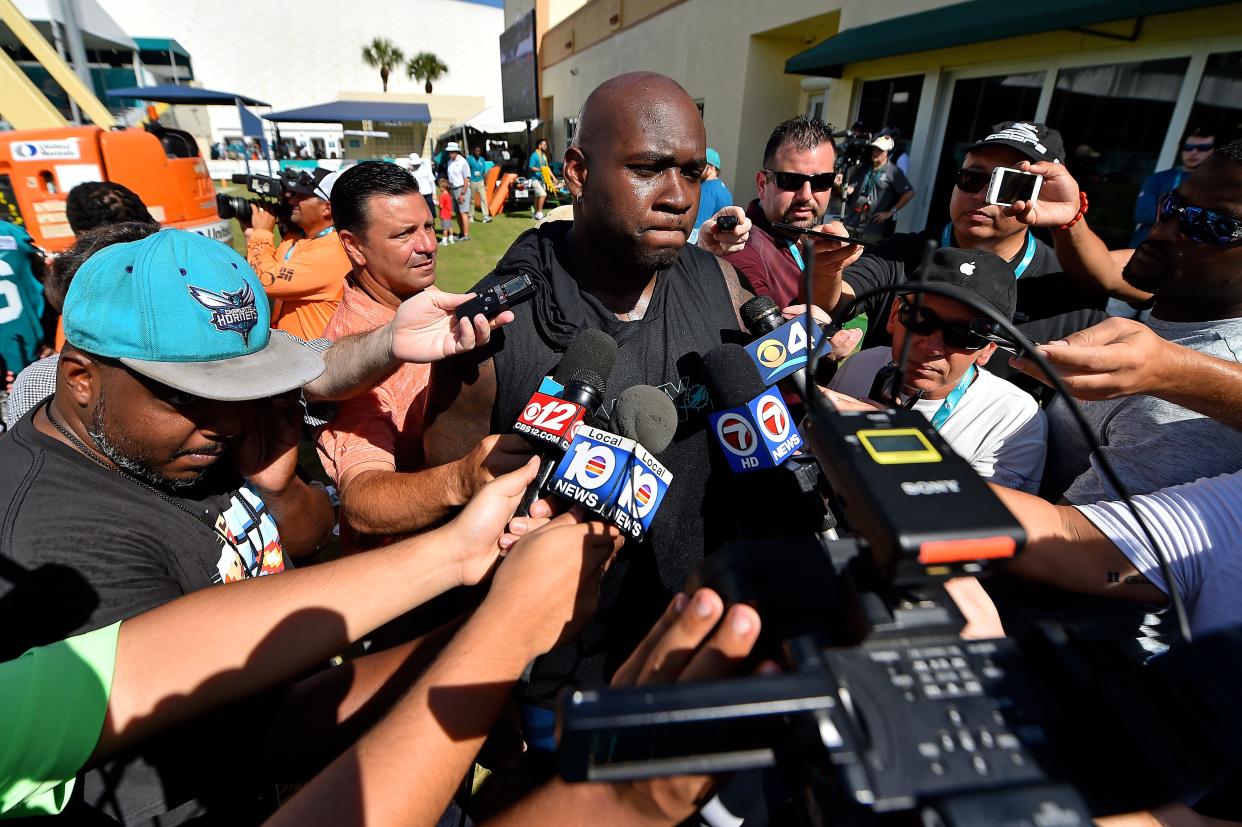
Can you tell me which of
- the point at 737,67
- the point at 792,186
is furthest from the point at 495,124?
the point at 792,186

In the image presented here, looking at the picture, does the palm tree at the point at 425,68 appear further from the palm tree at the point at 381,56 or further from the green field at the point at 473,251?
the green field at the point at 473,251

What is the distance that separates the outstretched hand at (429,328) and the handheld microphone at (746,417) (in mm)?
585

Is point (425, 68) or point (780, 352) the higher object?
point (425, 68)

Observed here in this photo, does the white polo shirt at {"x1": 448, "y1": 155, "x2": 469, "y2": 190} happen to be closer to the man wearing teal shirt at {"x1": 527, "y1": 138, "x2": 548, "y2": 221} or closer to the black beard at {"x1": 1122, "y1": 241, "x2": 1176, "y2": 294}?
the man wearing teal shirt at {"x1": 527, "y1": 138, "x2": 548, "y2": 221}

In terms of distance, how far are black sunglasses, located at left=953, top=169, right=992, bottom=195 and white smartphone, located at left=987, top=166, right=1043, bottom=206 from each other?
0.21 m

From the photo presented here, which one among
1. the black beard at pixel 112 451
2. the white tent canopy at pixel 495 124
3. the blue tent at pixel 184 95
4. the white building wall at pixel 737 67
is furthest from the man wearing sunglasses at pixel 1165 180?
the white tent canopy at pixel 495 124

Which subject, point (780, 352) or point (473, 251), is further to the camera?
point (473, 251)

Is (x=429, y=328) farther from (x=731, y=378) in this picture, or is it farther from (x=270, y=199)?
(x=270, y=199)

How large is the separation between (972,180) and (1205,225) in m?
1.03

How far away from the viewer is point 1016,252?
9.03 ft

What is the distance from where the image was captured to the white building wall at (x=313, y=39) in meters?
43.5

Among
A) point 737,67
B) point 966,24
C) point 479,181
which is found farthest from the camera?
point 479,181

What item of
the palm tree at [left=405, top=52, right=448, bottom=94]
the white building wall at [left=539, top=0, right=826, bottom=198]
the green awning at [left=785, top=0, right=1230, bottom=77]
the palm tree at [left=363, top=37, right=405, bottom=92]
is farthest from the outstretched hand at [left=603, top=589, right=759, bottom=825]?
the palm tree at [left=363, top=37, right=405, bottom=92]

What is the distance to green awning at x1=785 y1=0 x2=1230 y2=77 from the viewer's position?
17.9 ft
